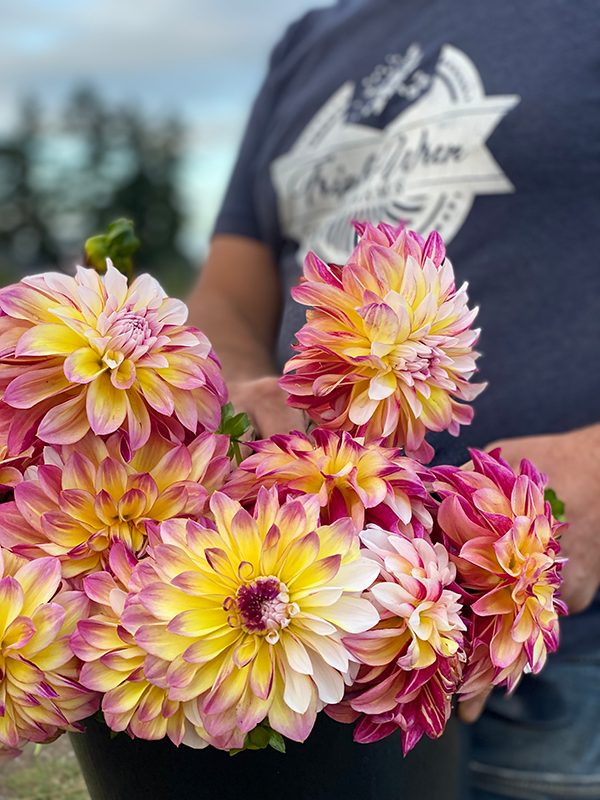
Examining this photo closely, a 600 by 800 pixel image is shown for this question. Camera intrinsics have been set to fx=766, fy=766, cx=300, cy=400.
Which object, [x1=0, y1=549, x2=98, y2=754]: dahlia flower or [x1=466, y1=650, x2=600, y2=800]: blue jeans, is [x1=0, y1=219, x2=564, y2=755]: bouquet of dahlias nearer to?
[x1=0, y1=549, x2=98, y2=754]: dahlia flower

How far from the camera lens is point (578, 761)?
0.64 m

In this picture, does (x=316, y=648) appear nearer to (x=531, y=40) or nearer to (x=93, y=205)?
(x=531, y=40)

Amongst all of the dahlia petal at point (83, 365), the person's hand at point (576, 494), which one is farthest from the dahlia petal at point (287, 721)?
the person's hand at point (576, 494)

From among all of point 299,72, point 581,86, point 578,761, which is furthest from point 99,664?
point 299,72

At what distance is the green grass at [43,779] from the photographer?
1.15ft

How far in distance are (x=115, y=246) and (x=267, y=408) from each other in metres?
0.09

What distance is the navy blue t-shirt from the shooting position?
2.26 ft

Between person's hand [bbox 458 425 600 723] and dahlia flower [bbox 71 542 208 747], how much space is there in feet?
1.13

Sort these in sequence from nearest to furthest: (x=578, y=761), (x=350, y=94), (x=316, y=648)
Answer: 1. (x=316, y=648)
2. (x=578, y=761)
3. (x=350, y=94)

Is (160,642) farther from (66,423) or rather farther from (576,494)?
(576,494)

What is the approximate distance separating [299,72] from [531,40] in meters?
0.32

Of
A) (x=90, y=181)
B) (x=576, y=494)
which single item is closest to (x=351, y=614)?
(x=576, y=494)

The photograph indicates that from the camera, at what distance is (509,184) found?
707 mm

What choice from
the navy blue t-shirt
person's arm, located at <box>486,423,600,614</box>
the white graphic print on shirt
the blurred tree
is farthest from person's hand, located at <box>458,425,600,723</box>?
the blurred tree
